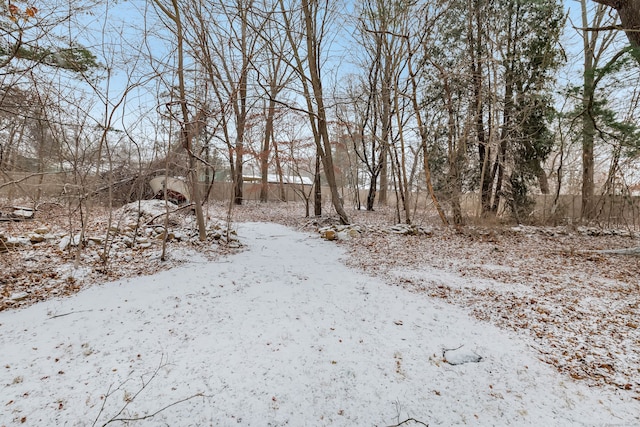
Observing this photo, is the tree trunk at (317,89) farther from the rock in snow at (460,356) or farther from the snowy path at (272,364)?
the rock in snow at (460,356)

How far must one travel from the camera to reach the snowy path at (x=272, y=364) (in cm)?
140

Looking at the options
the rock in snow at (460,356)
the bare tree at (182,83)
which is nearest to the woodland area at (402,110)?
the bare tree at (182,83)

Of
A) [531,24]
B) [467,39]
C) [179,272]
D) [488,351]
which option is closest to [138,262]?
[179,272]

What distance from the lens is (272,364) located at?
1746 mm

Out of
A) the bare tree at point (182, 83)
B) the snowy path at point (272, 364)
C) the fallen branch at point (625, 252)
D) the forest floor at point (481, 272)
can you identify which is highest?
the bare tree at point (182, 83)

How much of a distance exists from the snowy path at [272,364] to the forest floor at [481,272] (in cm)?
30

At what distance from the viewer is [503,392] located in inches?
61.0

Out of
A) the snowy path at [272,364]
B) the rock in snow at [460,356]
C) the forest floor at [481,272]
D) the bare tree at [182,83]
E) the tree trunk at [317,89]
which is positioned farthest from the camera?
the tree trunk at [317,89]

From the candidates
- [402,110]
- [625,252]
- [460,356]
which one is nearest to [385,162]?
[402,110]

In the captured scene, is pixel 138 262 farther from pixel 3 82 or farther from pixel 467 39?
pixel 467 39

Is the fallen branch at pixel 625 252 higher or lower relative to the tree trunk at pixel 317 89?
lower

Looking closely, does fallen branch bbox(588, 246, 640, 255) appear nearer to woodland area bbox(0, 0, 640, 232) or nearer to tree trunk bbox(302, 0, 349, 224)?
woodland area bbox(0, 0, 640, 232)

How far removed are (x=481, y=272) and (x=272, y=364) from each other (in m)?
3.12

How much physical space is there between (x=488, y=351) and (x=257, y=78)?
5256 millimetres
